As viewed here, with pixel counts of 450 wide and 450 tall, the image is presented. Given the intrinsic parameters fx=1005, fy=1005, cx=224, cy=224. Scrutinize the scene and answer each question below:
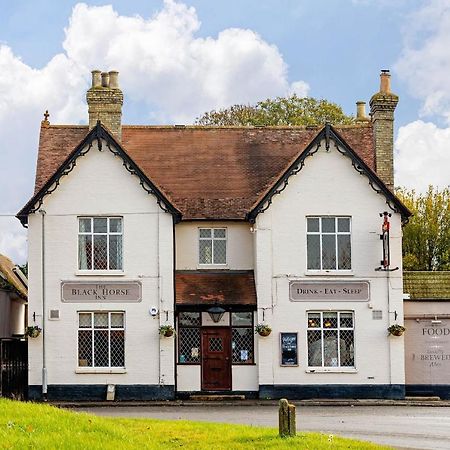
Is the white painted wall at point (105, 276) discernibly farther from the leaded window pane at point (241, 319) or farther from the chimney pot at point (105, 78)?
the chimney pot at point (105, 78)

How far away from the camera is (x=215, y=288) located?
34.9 m

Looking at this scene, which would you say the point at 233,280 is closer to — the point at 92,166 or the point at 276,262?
the point at 276,262

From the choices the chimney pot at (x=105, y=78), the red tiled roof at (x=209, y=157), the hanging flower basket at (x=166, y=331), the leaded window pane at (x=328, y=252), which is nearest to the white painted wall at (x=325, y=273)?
the leaded window pane at (x=328, y=252)

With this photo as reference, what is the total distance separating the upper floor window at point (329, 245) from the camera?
34.8 meters

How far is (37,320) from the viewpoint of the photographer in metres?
34.1

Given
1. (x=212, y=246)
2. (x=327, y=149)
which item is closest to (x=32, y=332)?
(x=212, y=246)

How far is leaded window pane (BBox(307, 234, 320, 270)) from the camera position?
114ft

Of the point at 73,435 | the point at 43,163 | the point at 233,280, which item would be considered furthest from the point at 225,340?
the point at 73,435

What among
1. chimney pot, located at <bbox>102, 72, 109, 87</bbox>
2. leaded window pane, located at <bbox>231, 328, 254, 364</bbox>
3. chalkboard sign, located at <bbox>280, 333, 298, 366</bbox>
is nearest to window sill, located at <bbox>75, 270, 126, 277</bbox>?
leaded window pane, located at <bbox>231, 328, 254, 364</bbox>

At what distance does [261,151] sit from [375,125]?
4.44 m

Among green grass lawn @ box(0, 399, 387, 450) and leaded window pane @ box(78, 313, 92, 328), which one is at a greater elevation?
leaded window pane @ box(78, 313, 92, 328)

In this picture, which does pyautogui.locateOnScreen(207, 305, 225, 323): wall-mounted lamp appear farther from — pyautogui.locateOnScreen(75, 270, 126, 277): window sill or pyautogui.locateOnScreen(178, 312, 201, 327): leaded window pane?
pyautogui.locateOnScreen(75, 270, 126, 277): window sill

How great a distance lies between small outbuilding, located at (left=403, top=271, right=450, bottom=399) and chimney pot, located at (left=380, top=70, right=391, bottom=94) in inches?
306

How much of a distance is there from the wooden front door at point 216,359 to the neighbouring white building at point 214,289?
35 millimetres
